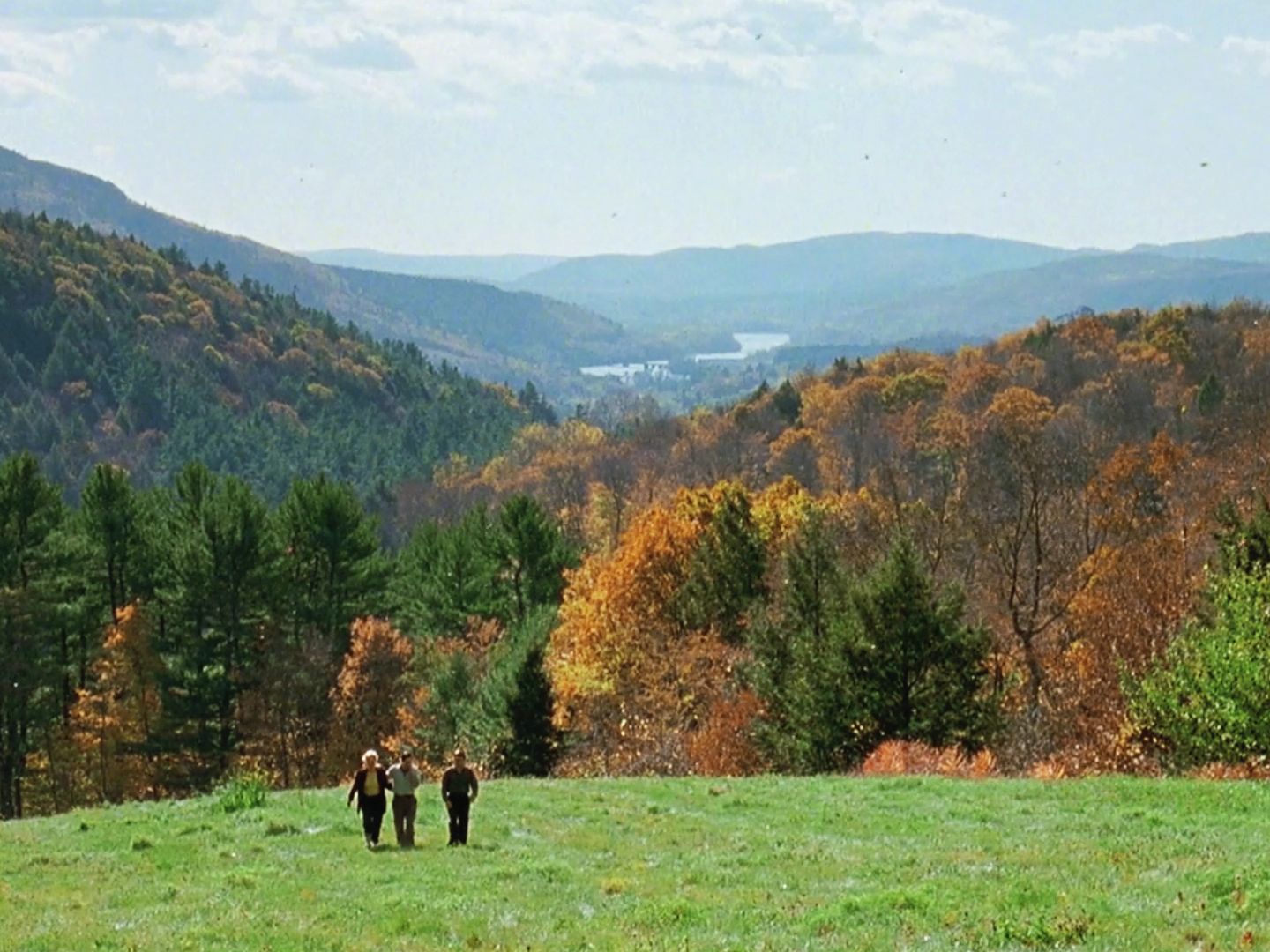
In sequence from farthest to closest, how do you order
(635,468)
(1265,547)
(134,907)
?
1. (635,468)
2. (1265,547)
3. (134,907)

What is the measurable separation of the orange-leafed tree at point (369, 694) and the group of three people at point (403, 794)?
39.4 m

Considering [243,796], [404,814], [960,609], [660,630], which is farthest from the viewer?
[660,630]

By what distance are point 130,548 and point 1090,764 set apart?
1691 inches

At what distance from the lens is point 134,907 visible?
18484 millimetres

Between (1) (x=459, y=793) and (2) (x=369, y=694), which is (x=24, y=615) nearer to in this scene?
(2) (x=369, y=694)

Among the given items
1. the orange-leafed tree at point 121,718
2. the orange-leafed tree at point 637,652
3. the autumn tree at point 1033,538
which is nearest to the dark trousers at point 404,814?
the autumn tree at point 1033,538

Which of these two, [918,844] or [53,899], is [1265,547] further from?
[53,899]

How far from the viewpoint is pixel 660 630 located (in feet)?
202

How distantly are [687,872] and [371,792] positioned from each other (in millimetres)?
5806

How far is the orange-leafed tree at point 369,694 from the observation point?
206 ft

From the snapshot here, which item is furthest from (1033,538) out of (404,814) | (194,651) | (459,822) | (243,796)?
(404,814)

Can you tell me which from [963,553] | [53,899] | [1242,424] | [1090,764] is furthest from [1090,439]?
[53,899]

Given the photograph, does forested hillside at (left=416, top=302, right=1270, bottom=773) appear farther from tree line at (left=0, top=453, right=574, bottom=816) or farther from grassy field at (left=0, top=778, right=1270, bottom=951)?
grassy field at (left=0, top=778, right=1270, bottom=951)

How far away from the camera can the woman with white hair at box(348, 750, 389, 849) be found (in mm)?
22750
